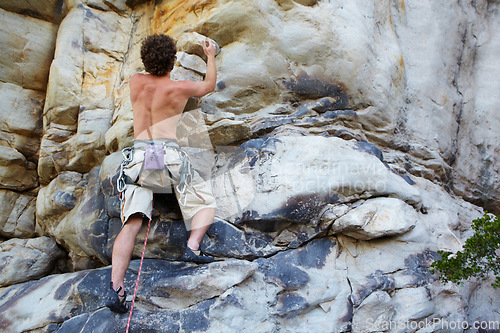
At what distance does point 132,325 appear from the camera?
309 centimetres

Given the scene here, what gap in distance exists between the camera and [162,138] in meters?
3.41

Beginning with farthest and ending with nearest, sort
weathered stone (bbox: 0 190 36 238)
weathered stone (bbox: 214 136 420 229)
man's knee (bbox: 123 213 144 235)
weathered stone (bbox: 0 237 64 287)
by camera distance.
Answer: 1. weathered stone (bbox: 0 190 36 238)
2. weathered stone (bbox: 0 237 64 287)
3. weathered stone (bbox: 214 136 420 229)
4. man's knee (bbox: 123 213 144 235)

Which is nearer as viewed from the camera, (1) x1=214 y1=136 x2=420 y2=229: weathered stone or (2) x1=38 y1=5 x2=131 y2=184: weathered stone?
(1) x1=214 y1=136 x2=420 y2=229: weathered stone

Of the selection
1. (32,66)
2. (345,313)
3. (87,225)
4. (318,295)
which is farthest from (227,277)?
(32,66)

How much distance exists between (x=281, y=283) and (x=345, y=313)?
Result: 1.92ft

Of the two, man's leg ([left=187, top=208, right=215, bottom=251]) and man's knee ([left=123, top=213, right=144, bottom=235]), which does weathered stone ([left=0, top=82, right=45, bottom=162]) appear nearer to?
man's knee ([left=123, top=213, right=144, bottom=235])

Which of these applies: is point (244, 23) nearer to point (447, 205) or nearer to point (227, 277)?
point (227, 277)

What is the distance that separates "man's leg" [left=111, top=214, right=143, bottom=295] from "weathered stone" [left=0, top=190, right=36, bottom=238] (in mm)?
2899

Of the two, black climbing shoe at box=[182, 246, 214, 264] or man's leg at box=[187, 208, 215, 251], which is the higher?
man's leg at box=[187, 208, 215, 251]

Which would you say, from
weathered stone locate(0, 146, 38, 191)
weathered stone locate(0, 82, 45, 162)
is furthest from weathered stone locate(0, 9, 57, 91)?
weathered stone locate(0, 146, 38, 191)

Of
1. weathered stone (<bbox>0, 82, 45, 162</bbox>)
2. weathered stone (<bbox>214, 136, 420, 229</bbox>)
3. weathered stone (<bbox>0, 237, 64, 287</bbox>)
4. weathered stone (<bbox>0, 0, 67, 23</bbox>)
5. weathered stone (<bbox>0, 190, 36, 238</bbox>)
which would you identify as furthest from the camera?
weathered stone (<bbox>0, 0, 67, 23</bbox>)

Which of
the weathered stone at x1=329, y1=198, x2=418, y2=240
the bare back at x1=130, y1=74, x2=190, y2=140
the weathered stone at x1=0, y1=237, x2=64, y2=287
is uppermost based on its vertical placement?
the bare back at x1=130, y1=74, x2=190, y2=140

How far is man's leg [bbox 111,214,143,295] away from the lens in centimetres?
302

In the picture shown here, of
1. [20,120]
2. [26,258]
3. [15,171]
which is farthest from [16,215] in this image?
[20,120]
